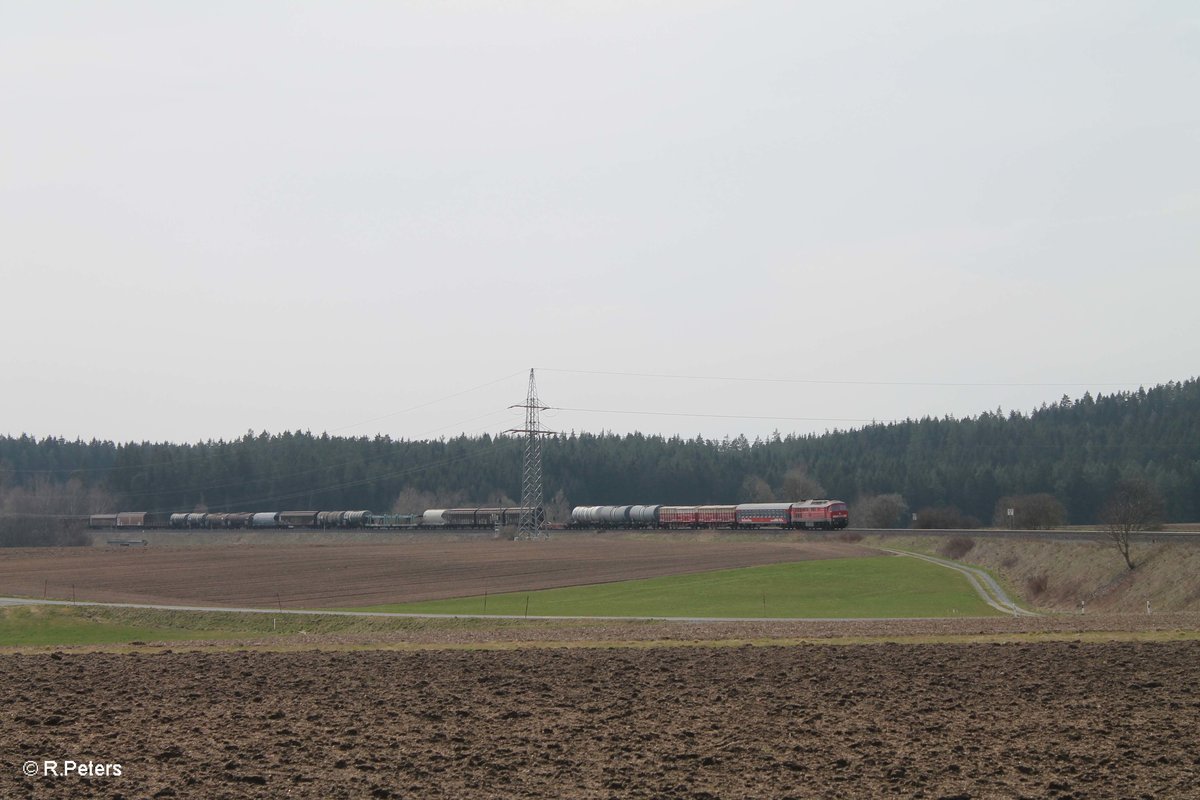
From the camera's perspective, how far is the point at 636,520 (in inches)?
5684

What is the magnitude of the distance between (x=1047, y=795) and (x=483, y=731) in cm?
898

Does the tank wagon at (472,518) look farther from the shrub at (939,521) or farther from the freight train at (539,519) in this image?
the shrub at (939,521)

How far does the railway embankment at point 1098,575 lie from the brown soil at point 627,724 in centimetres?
2731

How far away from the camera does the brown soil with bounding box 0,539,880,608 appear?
226 ft

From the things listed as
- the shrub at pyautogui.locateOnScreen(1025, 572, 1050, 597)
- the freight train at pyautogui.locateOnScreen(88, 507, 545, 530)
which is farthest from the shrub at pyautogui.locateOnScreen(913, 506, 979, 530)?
the shrub at pyautogui.locateOnScreen(1025, 572, 1050, 597)

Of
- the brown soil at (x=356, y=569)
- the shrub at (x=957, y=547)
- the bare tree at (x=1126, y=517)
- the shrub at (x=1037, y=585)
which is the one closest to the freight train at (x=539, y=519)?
the brown soil at (x=356, y=569)

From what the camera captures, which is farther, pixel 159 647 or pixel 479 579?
pixel 479 579

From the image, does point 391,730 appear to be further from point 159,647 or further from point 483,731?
point 159,647

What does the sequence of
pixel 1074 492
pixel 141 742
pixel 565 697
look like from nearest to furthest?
pixel 141 742 < pixel 565 697 < pixel 1074 492

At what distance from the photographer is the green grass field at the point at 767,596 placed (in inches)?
2138

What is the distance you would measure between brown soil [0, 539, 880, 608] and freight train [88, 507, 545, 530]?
32520 millimetres

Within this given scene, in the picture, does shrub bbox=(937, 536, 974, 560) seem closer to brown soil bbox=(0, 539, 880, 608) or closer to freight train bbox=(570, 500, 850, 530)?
brown soil bbox=(0, 539, 880, 608)

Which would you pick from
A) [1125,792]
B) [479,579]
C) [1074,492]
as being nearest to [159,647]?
[1125,792]

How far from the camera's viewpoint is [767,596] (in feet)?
207
